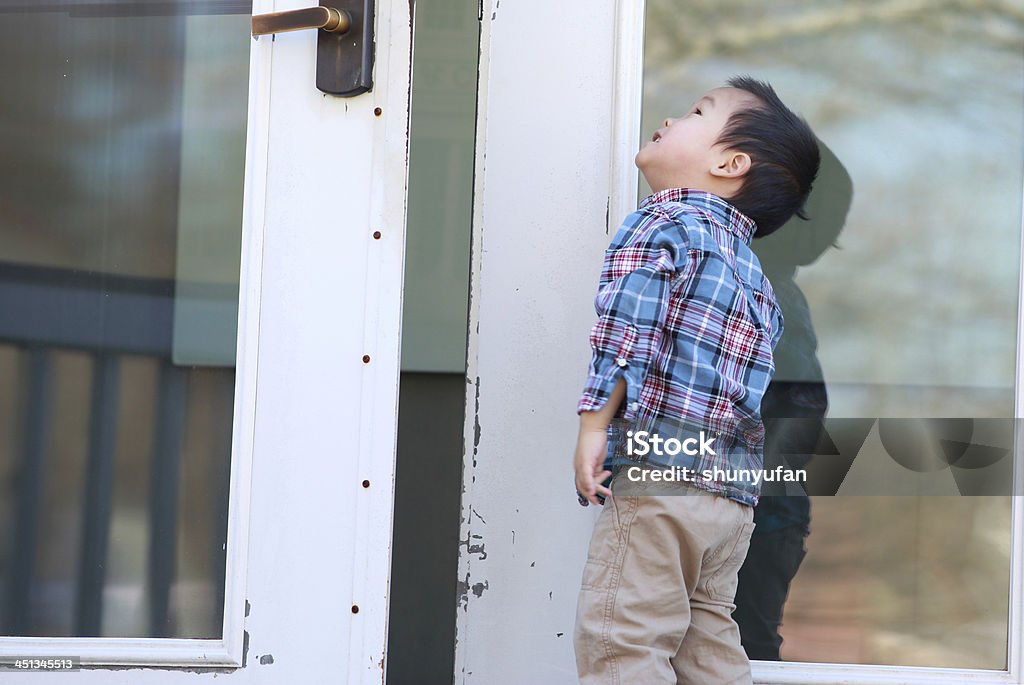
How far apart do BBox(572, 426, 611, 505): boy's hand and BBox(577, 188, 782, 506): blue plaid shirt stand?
4 centimetres

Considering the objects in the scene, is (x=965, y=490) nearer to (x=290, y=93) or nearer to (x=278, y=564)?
(x=278, y=564)

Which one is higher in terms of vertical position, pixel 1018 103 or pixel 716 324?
pixel 1018 103

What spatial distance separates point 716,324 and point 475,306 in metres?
0.49

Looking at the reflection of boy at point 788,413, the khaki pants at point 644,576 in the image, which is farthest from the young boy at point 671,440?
the reflection of boy at point 788,413

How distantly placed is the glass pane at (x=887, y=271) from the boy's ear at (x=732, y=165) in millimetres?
257

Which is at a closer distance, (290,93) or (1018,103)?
(290,93)

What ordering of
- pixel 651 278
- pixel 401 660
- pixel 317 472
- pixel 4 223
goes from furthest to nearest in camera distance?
pixel 401 660
pixel 4 223
pixel 317 472
pixel 651 278

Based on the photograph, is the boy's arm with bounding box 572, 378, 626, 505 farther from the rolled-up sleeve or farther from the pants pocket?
the pants pocket

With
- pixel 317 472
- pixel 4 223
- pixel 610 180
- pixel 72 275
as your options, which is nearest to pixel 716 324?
pixel 610 180

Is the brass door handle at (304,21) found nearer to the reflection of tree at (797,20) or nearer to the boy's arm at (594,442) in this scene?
the reflection of tree at (797,20)

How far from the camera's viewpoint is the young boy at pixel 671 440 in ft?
4.72

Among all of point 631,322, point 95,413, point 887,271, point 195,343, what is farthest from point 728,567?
point 95,413

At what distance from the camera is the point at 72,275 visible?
1761 millimetres

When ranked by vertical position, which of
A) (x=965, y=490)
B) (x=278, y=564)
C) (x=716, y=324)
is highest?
(x=716, y=324)
